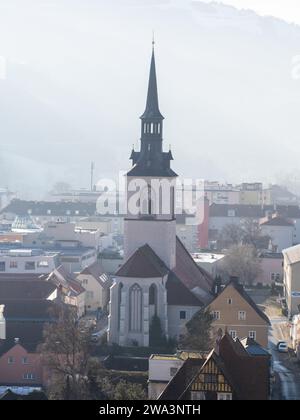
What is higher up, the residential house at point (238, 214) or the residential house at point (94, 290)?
the residential house at point (238, 214)

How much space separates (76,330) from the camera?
2886cm

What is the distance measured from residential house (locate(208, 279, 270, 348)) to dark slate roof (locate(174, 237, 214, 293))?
7.99ft

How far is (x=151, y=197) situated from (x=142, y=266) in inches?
113

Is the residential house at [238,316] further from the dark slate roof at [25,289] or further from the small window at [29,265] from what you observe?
the small window at [29,265]

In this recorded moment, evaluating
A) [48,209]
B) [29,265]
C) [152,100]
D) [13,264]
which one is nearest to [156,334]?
[152,100]

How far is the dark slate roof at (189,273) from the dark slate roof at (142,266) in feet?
4.09

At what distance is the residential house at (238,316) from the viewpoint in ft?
114

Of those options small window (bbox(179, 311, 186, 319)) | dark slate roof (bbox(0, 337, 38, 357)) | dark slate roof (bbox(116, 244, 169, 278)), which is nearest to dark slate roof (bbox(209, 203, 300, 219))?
dark slate roof (bbox(116, 244, 169, 278))

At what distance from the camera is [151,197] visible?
37.3 metres

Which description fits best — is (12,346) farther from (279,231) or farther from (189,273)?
(279,231)

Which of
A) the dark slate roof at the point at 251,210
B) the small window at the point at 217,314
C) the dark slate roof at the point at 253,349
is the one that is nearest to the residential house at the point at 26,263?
the small window at the point at 217,314

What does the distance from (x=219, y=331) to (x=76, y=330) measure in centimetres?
504

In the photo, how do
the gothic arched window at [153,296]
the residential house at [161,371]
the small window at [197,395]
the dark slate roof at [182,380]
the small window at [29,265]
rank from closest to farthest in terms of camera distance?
the small window at [197,395] → the dark slate roof at [182,380] → the residential house at [161,371] → the gothic arched window at [153,296] → the small window at [29,265]
